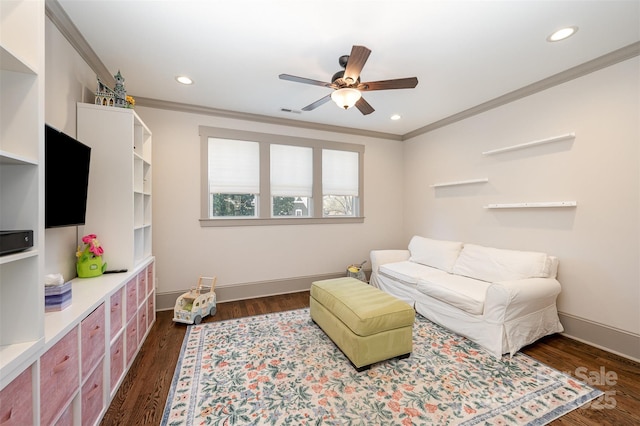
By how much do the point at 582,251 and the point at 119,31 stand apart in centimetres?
462

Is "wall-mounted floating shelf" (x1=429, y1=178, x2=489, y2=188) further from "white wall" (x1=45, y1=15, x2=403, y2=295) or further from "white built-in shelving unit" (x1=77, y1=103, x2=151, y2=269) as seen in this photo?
"white built-in shelving unit" (x1=77, y1=103, x2=151, y2=269)

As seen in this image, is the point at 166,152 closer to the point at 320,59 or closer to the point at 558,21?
the point at 320,59

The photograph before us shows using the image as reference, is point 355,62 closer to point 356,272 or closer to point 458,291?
point 458,291

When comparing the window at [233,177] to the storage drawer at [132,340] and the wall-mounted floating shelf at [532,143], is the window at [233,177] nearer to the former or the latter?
the storage drawer at [132,340]

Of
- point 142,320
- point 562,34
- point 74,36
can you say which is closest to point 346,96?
point 562,34

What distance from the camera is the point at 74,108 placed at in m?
2.09

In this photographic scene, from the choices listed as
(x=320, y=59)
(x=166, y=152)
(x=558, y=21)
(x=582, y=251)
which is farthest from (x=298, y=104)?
(x=582, y=251)

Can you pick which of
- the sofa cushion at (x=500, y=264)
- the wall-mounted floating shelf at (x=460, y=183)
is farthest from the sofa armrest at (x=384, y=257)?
the wall-mounted floating shelf at (x=460, y=183)

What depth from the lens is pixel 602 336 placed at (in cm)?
240

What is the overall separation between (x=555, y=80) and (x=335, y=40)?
2.43m

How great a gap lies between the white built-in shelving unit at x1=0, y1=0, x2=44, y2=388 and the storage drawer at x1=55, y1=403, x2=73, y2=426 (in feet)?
1.50

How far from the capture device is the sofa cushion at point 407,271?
325 cm

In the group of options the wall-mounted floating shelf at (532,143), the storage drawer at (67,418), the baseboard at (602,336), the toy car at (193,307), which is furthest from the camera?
the toy car at (193,307)

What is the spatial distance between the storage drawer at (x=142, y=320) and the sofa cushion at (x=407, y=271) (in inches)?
117
